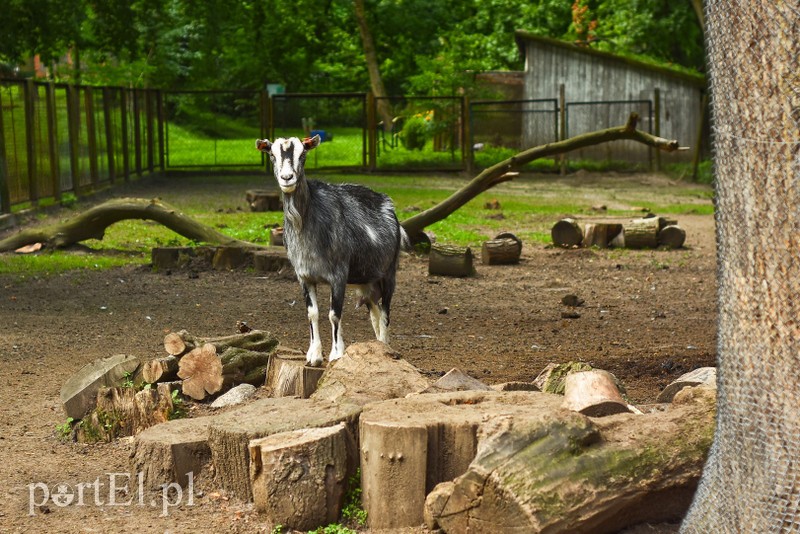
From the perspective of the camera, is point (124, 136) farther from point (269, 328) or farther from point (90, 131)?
point (269, 328)

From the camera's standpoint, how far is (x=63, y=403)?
6.48 m

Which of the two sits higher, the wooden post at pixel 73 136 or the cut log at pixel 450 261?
the wooden post at pixel 73 136

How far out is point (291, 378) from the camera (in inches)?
246

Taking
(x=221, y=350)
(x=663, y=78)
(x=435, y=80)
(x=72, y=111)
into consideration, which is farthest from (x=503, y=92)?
(x=221, y=350)

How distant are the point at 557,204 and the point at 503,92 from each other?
1140 cm

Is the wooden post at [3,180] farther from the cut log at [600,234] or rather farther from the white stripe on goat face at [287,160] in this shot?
the white stripe on goat face at [287,160]

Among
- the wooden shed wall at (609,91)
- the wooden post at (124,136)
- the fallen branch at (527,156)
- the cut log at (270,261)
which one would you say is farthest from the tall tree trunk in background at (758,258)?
the wooden shed wall at (609,91)

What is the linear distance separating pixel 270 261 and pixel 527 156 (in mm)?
3273

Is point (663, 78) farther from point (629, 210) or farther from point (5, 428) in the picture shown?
point (5, 428)

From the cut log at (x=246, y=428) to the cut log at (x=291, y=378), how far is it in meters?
0.71

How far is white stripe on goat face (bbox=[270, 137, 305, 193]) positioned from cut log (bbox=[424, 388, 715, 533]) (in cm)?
256

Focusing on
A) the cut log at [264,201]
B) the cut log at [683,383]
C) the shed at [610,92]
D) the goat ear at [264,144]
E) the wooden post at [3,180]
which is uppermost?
the shed at [610,92]

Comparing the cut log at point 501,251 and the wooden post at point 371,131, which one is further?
the wooden post at point 371,131

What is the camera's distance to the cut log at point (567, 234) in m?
15.0
